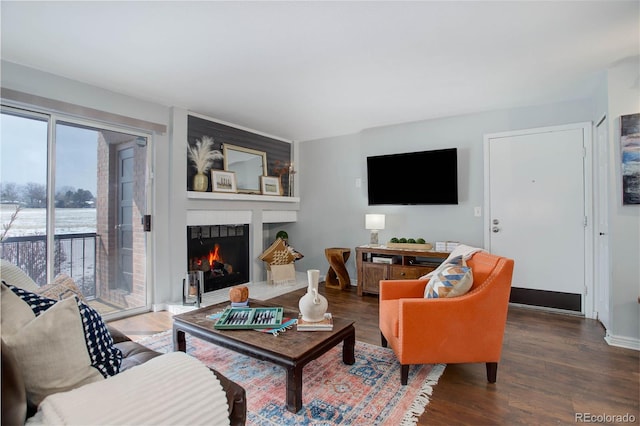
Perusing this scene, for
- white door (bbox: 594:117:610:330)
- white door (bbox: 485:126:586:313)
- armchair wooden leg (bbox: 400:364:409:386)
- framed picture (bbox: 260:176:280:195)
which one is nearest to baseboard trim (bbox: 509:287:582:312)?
white door (bbox: 485:126:586:313)

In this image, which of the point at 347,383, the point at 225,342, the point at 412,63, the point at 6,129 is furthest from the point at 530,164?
the point at 6,129

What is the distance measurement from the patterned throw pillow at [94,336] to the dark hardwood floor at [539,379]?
4.92 ft

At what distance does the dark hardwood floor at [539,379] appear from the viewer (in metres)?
1.71

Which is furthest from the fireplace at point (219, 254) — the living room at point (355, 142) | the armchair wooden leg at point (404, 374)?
the armchair wooden leg at point (404, 374)

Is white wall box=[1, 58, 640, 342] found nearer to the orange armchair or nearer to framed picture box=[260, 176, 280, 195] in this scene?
framed picture box=[260, 176, 280, 195]

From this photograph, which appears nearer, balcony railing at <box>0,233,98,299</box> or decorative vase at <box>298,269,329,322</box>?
decorative vase at <box>298,269,329,322</box>

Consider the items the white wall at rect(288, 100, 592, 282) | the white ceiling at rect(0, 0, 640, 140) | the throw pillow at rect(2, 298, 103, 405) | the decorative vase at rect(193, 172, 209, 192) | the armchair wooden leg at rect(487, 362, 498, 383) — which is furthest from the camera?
the decorative vase at rect(193, 172, 209, 192)

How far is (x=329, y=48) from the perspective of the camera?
2299 mm

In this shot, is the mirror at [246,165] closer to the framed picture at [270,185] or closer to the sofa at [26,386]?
the framed picture at [270,185]

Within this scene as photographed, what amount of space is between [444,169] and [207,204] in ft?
9.87

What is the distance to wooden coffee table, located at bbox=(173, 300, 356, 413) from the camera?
1.70 metres

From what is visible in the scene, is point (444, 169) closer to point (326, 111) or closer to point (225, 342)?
point (326, 111)

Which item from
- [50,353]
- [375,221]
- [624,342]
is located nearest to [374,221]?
[375,221]

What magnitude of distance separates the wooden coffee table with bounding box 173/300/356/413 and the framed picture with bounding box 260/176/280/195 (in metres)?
2.63
